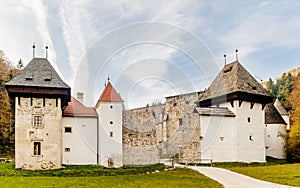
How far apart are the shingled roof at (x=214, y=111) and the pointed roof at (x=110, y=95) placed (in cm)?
657

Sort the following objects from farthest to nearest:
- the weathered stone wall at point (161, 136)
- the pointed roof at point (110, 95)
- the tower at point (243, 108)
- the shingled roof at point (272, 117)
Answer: the shingled roof at point (272, 117), the pointed roof at point (110, 95), the tower at point (243, 108), the weathered stone wall at point (161, 136)

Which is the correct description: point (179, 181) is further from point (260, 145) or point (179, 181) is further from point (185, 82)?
point (260, 145)

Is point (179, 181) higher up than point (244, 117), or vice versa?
point (244, 117)

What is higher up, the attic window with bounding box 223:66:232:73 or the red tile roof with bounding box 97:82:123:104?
the attic window with bounding box 223:66:232:73

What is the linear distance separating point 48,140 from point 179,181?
12.0 m

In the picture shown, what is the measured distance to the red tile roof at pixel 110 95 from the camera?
1104 inches

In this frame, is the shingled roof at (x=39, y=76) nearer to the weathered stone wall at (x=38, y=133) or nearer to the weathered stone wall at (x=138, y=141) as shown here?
the weathered stone wall at (x=38, y=133)

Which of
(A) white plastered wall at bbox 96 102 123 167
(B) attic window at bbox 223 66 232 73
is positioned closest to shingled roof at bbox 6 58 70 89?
(A) white plastered wall at bbox 96 102 123 167

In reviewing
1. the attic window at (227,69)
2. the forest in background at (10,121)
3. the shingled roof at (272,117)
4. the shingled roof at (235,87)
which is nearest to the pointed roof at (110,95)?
the shingled roof at (235,87)

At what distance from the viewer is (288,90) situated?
5069 cm

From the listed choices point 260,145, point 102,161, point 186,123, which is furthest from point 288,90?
point 102,161

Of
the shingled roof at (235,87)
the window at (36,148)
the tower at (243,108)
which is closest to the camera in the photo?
the window at (36,148)

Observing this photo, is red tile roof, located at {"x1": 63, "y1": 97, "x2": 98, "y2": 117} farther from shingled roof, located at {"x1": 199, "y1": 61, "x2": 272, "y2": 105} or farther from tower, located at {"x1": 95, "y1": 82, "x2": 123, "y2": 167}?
shingled roof, located at {"x1": 199, "y1": 61, "x2": 272, "y2": 105}

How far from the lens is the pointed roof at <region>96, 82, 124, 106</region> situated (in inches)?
1104
